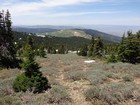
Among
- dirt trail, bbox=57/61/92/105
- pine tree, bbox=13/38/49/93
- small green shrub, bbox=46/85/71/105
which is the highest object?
pine tree, bbox=13/38/49/93

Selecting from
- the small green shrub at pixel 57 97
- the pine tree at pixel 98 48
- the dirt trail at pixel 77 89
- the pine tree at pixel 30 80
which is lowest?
the pine tree at pixel 98 48

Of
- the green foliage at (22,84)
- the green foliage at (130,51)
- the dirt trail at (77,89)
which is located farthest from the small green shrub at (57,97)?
the green foliage at (130,51)

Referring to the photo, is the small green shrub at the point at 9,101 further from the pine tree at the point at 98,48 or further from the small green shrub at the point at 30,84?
the pine tree at the point at 98,48

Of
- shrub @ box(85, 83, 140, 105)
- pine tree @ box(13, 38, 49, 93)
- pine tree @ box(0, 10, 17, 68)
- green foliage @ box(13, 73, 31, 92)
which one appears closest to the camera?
shrub @ box(85, 83, 140, 105)

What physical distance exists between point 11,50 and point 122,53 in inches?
573

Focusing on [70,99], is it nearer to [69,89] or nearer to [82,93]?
[82,93]

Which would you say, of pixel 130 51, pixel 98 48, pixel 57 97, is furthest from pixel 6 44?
pixel 98 48

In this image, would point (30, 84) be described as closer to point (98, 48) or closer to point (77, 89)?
point (77, 89)

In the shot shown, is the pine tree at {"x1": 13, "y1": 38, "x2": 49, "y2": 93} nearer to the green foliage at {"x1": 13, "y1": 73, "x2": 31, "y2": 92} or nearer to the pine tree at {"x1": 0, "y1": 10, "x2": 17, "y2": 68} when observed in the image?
the green foliage at {"x1": 13, "y1": 73, "x2": 31, "y2": 92}

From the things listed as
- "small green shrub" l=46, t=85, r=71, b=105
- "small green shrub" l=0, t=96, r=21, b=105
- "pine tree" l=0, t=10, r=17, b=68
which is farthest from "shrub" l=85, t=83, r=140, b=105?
"pine tree" l=0, t=10, r=17, b=68

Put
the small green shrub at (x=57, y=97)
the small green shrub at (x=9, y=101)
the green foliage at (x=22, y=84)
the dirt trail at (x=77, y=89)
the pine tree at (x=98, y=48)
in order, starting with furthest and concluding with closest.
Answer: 1. the pine tree at (x=98, y=48)
2. the green foliage at (x=22, y=84)
3. the dirt trail at (x=77, y=89)
4. the small green shrub at (x=57, y=97)
5. the small green shrub at (x=9, y=101)

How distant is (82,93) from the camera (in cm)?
1374

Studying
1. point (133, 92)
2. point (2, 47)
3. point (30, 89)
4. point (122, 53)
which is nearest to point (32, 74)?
point (30, 89)

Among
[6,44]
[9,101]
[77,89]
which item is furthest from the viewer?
[6,44]
